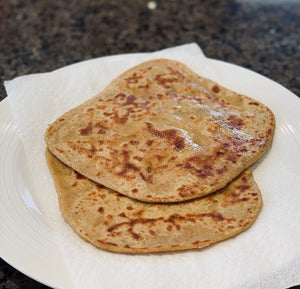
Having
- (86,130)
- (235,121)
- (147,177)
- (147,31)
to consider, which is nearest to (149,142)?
(147,177)

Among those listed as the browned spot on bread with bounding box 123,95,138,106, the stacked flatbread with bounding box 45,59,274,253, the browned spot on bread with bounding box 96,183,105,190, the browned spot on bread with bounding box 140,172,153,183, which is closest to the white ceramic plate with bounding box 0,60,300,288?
the stacked flatbread with bounding box 45,59,274,253

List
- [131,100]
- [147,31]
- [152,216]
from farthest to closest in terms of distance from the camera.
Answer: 1. [147,31]
2. [131,100]
3. [152,216]

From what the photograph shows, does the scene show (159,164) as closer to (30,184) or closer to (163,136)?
(163,136)

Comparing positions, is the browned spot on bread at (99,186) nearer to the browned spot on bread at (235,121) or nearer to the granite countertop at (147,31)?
the browned spot on bread at (235,121)

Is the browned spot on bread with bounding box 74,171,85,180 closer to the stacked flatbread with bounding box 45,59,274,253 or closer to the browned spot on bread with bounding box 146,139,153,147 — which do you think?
the stacked flatbread with bounding box 45,59,274,253

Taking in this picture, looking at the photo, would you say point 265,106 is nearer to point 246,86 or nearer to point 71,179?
point 246,86

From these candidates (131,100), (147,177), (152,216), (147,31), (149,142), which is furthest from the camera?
(147,31)

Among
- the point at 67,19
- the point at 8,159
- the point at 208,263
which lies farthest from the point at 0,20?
the point at 208,263

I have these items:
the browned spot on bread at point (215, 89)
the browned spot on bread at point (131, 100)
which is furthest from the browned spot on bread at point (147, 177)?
the browned spot on bread at point (215, 89)
